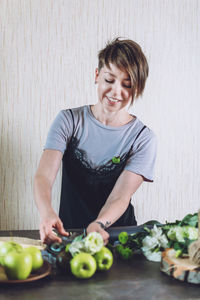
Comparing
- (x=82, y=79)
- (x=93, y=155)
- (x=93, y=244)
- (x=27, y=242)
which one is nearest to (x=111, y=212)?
(x=93, y=155)

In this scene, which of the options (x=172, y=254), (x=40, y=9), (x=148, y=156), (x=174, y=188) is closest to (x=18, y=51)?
(x=40, y=9)

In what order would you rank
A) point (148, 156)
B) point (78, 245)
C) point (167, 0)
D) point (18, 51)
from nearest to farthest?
1. point (78, 245)
2. point (148, 156)
3. point (18, 51)
4. point (167, 0)

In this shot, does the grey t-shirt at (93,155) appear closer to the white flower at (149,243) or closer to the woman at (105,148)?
the woman at (105,148)

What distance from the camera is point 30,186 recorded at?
257cm

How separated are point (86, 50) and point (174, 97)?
71 cm

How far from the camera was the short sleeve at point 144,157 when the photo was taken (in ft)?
6.69

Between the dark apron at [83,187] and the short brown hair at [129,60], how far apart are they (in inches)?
12.5

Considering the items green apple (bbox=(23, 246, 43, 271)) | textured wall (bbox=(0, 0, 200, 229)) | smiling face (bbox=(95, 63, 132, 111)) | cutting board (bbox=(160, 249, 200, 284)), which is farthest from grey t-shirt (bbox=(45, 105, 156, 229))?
green apple (bbox=(23, 246, 43, 271))

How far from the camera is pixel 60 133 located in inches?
80.7

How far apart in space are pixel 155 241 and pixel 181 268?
Result: 0.74 ft

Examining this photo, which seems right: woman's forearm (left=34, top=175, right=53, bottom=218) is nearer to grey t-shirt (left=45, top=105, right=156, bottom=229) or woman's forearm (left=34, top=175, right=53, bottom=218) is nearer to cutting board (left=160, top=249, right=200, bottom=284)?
grey t-shirt (left=45, top=105, right=156, bottom=229)

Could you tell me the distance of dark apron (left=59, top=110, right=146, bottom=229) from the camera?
2.09 meters

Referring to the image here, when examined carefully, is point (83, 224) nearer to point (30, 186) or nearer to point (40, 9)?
point (30, 186)

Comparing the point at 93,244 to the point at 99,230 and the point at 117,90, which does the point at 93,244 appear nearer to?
the point at 99,230
